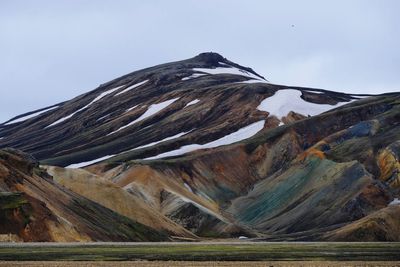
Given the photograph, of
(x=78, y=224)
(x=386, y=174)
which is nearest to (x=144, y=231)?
(x=78, y=224)

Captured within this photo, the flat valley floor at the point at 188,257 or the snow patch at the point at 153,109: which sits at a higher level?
the flat valley floor at the point at 188,257

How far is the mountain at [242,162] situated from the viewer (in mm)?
96125

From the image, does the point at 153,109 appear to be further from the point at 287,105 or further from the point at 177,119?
the point at 287,105

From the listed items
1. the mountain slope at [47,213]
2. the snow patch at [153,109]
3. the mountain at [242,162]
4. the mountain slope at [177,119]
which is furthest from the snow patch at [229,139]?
the mountain slope at [47,213]

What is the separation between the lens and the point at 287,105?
15312 cm

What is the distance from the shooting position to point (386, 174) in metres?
103

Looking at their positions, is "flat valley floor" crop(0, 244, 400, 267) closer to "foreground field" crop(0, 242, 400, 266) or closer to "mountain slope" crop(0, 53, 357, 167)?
"foreground field" crop(0, 242, 400, 266)

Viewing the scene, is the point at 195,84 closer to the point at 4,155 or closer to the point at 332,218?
the point at 332,218

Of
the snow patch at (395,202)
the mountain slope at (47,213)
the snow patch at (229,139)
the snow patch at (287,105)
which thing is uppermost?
the mountain slope at (47,213)

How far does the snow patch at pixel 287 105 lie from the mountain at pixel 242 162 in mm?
231

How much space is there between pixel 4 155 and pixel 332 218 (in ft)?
121

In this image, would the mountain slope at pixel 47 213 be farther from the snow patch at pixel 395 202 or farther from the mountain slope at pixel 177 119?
the mountain slope at pixel 177 119

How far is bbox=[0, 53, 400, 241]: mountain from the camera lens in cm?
9612

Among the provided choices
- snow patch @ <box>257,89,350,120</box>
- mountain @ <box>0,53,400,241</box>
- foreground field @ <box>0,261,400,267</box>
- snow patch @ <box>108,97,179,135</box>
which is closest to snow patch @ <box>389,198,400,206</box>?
mountain @ <box>0,53,400,241</box>
